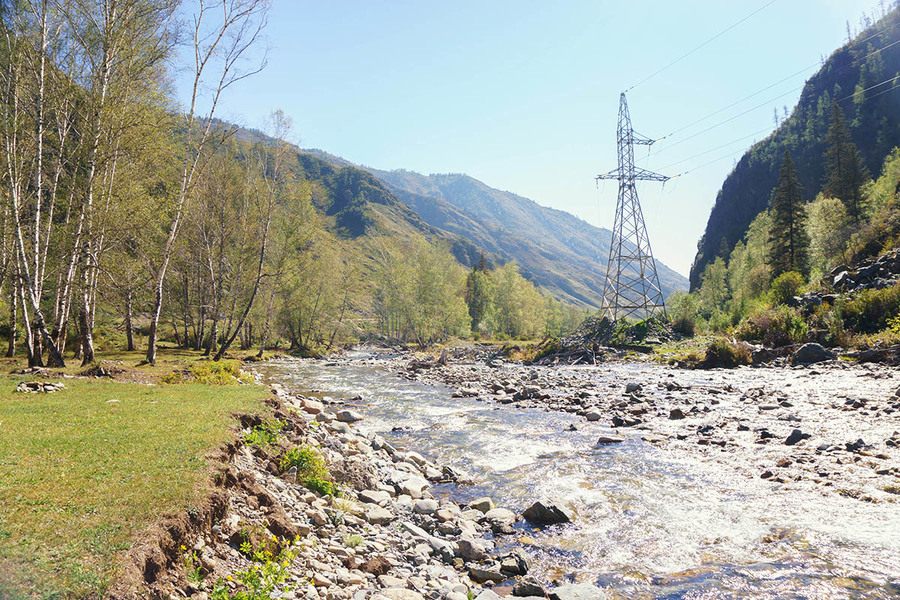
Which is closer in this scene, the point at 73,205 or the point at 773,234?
the point at 73,205

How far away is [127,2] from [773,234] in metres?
63.0

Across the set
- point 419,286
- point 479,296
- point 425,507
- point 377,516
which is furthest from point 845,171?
point 377,516

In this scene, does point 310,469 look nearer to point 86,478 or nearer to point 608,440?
point 86,478

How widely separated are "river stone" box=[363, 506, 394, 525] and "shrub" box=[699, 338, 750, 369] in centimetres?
2660

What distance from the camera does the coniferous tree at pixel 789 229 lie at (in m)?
49.3

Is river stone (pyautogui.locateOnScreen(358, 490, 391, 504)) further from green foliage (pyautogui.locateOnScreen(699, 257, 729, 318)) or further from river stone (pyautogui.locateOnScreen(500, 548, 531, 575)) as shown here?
green foliage (pyautogui.locateOnScreen(699, 257, 729, 318))

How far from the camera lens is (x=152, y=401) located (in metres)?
10.9

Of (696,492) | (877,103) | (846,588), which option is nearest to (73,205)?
(696,492)

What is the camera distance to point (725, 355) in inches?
1082

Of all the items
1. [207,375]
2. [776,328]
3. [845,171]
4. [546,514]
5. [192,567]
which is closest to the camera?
[192,567]

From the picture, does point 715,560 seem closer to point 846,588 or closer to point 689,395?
point 846,588

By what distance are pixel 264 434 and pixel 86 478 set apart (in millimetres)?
4004

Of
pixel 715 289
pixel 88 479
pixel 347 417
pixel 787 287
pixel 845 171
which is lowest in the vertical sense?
pixel 347 417

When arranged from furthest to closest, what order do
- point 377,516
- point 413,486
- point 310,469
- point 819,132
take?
point 819,132, point 413,486, point 310,469, point 377,516
